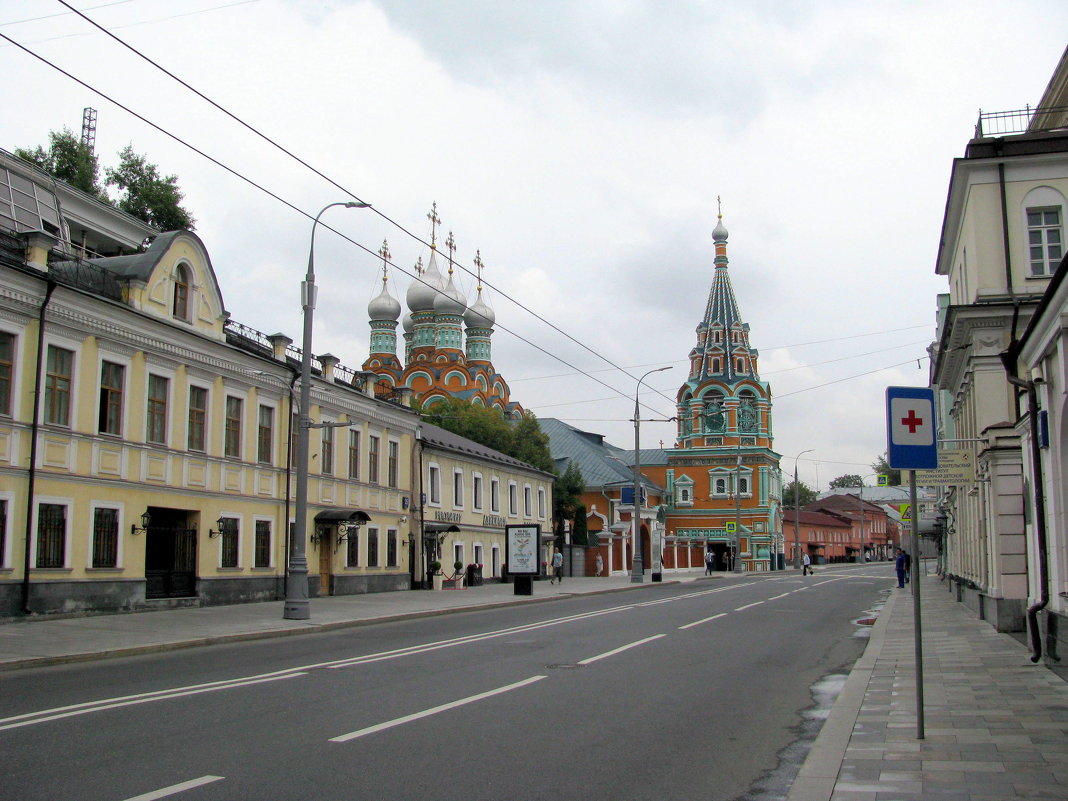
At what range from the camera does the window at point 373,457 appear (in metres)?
35.5

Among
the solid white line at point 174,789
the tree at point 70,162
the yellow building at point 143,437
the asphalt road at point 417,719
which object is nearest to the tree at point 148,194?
the tree at point 70,162

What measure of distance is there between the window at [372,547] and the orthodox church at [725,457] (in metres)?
54.7

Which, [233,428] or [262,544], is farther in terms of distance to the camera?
[262,544]

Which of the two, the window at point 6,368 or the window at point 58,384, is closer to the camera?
the window at point 6,368

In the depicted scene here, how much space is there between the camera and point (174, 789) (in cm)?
664

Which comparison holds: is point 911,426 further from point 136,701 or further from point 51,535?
point 51,535

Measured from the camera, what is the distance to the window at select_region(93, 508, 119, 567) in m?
22.2

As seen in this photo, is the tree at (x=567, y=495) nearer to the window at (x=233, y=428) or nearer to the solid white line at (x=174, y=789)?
the window at (x=233, y=428)

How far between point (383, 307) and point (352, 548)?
6269cm

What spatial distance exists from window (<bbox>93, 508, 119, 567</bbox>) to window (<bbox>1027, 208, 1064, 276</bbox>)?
70.1ft

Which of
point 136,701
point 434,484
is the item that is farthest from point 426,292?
point 136,701

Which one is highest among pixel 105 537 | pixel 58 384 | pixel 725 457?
pixel 725 457

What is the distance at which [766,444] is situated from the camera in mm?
90688

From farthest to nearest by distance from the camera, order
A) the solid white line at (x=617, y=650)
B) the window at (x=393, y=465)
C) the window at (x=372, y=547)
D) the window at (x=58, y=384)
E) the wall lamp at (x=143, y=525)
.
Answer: the window at (x=393, y=465) → the window at (x=372, y=547) → the wall lamp at (x=143, y=525) → the window at (x=58, y=384) → the solid white line at (x=617, y=650)
